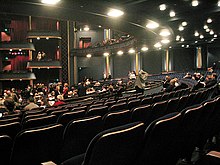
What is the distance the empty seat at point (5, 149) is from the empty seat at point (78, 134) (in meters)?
0.53

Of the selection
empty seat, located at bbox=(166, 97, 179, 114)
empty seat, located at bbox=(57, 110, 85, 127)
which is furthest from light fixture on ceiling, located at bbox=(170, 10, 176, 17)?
empty seat, located at bbox=(57, 110, 85, 127)

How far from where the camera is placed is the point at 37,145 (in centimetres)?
233

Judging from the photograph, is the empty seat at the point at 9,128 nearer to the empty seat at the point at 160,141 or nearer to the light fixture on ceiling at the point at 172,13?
the empty seat at the point at 160,141

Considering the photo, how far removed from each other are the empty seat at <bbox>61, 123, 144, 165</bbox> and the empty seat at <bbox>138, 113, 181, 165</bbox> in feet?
0.21

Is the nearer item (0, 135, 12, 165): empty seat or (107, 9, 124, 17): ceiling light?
(0, 135, 12, 165): empty seat

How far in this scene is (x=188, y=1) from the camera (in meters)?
9.50

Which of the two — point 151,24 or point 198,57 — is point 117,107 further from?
point 198,57

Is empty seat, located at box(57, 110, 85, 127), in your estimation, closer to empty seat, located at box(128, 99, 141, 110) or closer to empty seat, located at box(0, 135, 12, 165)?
empty seat, located at box(0, 135, 12, 165)

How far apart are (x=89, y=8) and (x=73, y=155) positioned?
618 centimetres

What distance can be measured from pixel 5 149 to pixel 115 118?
1232 mm

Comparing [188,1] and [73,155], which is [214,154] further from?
[188,1]

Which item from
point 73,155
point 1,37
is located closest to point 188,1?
point 73,155

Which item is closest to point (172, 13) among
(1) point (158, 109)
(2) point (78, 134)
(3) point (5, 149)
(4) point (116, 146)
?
(1) point (158, 109)

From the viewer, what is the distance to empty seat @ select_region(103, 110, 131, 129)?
9.36ft
